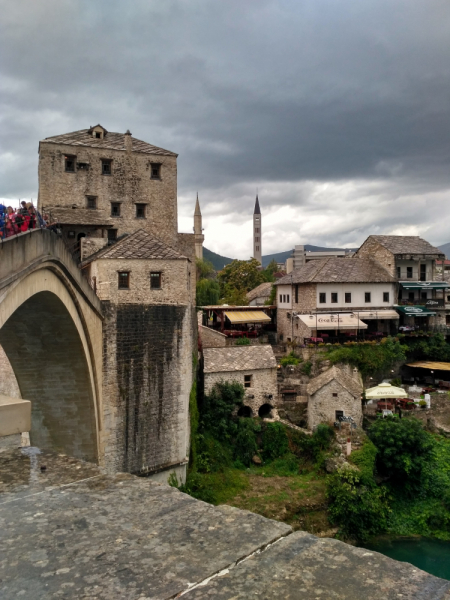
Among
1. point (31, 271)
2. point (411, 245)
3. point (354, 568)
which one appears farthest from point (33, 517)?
point (411, 245)

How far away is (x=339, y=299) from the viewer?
A: 30344 mm

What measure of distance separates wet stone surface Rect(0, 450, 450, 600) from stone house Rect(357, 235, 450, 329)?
30.6 m

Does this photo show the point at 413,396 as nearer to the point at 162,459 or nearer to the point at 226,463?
the point at 226,463

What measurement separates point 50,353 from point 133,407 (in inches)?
141

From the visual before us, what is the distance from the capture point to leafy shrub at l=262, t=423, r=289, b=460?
21.8 metres

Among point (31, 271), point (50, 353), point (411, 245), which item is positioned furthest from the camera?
point (411, 245)

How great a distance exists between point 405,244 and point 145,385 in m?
25.0

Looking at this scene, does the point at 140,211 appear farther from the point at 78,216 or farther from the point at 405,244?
the point at 405,244

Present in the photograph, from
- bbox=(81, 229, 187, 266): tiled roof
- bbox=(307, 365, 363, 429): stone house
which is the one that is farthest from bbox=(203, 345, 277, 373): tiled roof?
bbox=(81, 229, 187, 266): tiled roof

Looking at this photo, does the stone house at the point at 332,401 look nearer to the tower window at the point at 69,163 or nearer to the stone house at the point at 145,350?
the stone house at the point at 145,350

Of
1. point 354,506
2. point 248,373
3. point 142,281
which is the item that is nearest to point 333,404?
point 248,373

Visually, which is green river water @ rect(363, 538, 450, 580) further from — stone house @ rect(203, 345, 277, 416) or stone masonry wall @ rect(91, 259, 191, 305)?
stone masonry wall @ rect(91, 259, 191, 305)

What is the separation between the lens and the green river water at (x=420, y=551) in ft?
55.7

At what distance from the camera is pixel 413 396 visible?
25.7 m
